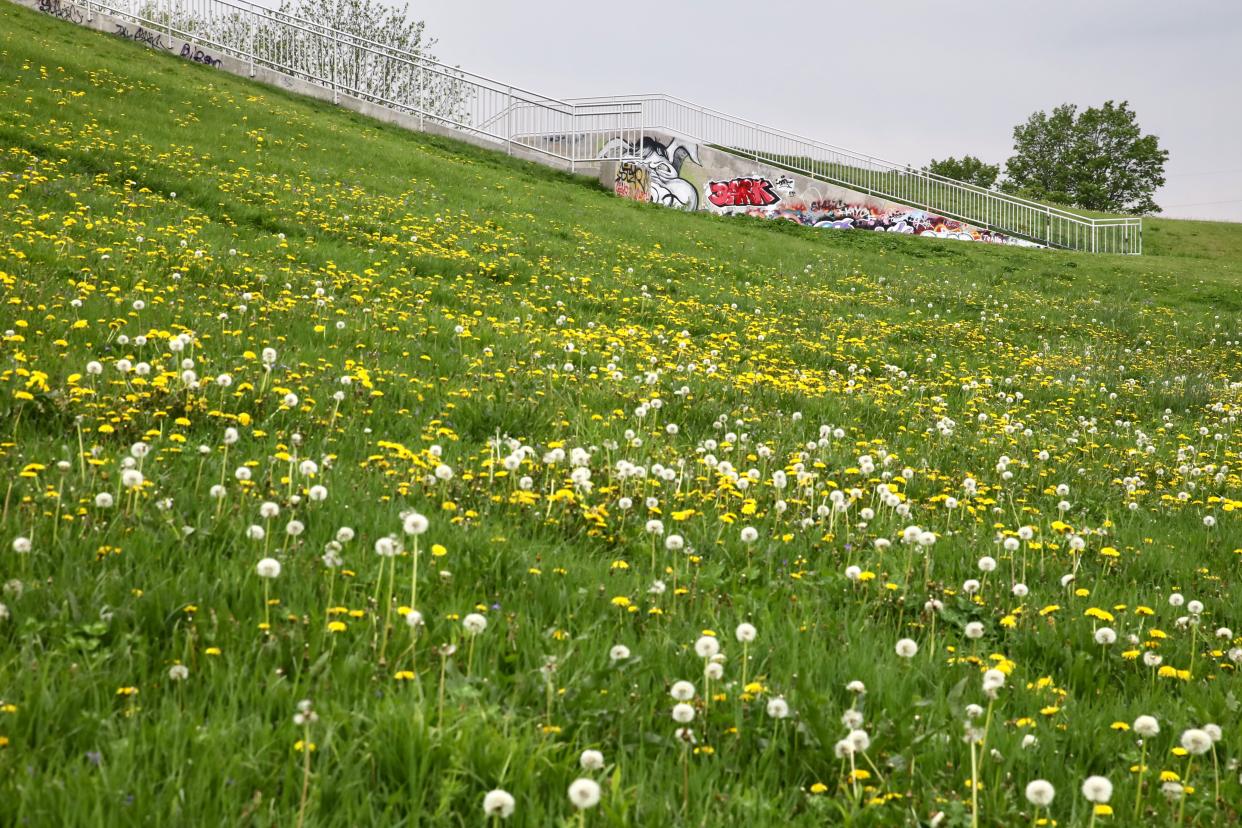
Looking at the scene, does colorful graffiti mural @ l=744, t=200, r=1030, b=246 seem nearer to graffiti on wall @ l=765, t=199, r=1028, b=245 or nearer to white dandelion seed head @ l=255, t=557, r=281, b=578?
graffiti on wall @ l=765, t=199, r=1028, b=245

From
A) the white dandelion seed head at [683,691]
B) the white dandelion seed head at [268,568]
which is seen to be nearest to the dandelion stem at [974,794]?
the white dandelion seed head at [683,691]

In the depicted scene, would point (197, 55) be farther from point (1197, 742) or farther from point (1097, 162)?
point (1097, 162)

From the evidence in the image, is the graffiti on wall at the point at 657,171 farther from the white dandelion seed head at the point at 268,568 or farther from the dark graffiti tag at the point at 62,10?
the white dandelion seed head at the point at 268,568

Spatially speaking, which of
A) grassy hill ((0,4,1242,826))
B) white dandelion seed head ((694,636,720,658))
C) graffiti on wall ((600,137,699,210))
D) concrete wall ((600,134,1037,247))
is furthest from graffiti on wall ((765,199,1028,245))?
white dandelion seed head ((694,636,720,658))

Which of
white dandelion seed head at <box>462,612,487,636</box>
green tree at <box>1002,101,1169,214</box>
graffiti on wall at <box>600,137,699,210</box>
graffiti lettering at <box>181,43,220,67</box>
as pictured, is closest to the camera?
white dandelion seed head at <box>462,612,487,636</box>

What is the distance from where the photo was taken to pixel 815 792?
230 cm

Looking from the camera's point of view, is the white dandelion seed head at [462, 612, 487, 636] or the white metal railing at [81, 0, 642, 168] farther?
the white metal railing at [81, 0, 642, 168]

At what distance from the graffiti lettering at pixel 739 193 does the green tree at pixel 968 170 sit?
39.6 meters

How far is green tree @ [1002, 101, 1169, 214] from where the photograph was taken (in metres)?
68.8

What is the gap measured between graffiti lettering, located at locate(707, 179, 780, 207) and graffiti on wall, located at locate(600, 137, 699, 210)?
91cm

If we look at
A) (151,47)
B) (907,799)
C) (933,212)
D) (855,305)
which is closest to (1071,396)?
→ (855,305)

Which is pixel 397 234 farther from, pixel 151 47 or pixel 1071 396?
pixel 151 47

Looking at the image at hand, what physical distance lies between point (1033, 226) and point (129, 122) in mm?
33346

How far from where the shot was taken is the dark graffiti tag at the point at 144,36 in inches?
1176
